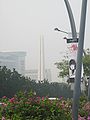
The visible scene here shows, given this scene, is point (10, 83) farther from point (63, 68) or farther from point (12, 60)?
point (12, 60)

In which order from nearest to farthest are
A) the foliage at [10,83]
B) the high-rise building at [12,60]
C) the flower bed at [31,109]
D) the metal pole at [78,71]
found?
the flower bed at [31,109]
the metal pole at [78,71]
the foliage at [10,83]
the high-rise building at [12,60]

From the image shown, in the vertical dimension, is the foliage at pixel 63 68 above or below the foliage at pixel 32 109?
above

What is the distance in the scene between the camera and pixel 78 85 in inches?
445

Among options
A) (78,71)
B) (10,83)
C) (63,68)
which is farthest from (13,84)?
(78,71)

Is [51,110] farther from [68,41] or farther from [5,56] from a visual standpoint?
[5,56]

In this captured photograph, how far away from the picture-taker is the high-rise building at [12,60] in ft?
285

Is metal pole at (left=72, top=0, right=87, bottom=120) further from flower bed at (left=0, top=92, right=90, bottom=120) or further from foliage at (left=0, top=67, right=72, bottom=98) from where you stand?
foliage at (left=0, top=67, right=72, bottom=98)

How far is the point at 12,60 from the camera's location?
297 ft

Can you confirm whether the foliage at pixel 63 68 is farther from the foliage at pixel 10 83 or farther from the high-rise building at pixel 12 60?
the high-rise building at pixel 12 60

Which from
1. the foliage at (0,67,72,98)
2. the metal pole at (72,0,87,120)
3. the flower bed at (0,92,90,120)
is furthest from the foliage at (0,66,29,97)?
the flower bed at (0,92,90,120)

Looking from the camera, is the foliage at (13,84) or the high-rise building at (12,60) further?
the high-rise building at (12,60)

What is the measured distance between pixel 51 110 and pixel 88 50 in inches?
1522

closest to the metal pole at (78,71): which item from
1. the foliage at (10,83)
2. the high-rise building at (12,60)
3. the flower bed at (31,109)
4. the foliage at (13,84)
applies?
the flower bed at (31,109)

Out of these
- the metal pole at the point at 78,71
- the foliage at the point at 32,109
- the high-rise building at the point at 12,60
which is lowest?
the foliage at the point at 32,109
